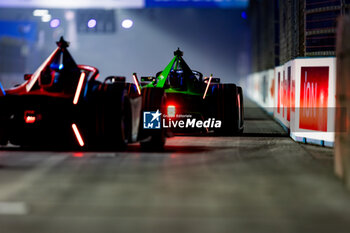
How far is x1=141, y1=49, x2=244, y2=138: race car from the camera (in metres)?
15.0

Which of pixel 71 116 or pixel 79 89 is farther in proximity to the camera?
pixel 79 89

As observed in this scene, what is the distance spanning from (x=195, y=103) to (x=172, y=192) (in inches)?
295

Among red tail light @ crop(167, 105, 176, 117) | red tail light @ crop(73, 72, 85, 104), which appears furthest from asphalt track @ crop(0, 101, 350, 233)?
red tail light @ crop(167, 105, 176, 117)

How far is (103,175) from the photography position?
9.06 metres

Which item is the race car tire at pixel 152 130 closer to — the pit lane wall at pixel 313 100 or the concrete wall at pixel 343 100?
the pit lane wall at pixel 313 100

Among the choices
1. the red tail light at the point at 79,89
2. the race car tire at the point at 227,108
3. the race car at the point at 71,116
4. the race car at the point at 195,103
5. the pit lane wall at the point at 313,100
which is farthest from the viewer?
the race car tire at the point at 227,108

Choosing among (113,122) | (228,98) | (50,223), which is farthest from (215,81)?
(50,223)

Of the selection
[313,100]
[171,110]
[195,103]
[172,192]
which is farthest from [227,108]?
[172,192]

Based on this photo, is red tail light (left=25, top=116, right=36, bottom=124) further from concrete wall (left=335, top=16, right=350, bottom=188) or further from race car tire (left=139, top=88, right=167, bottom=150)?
concrete wall (left=335, top=16, right=350, bottom=188)

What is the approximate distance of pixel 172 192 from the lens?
7.68 metres

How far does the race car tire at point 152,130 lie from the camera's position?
12.4m

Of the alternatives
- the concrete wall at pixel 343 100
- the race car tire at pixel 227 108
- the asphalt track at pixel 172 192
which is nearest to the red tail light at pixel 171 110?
the race car tire at pixel 227 108

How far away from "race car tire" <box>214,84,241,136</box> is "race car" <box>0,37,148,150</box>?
384 cm

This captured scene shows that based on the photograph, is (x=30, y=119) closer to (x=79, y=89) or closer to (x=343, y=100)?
(x=79, y=89)
